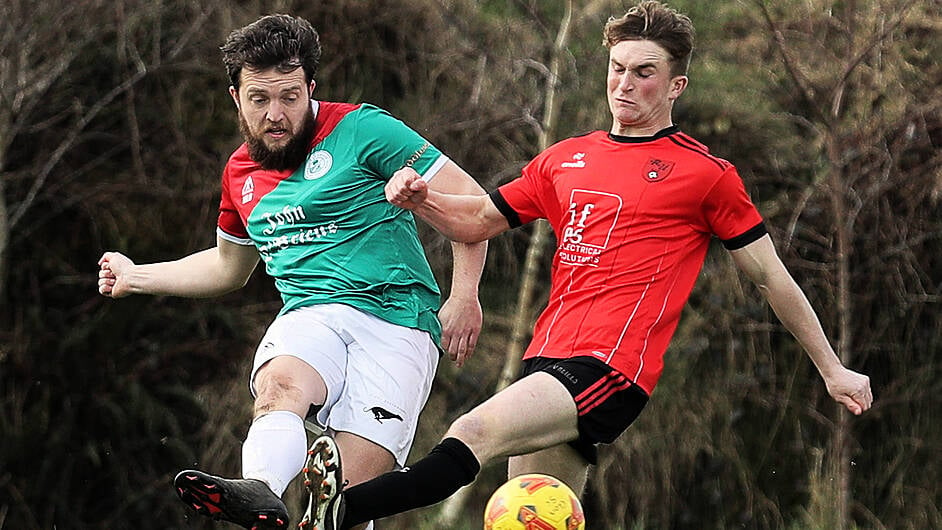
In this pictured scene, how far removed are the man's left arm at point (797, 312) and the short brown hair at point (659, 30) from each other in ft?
2.41

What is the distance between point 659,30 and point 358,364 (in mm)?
1613

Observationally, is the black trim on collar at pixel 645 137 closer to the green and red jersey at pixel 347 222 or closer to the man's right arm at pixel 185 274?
the green and red jersey at pixel 347 222

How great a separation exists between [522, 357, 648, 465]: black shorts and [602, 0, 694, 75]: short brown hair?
44.4 inches

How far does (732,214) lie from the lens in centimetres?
493

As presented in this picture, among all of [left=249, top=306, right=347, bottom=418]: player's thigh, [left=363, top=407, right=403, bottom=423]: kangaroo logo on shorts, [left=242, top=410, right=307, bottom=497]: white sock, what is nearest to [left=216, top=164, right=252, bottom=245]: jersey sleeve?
[left=249, top=306, right=347, bottom=418]: player's thigh

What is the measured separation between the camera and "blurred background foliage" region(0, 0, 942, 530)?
354 inches

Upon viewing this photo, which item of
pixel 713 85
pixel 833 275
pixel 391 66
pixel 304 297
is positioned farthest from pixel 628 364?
pixel 391 66

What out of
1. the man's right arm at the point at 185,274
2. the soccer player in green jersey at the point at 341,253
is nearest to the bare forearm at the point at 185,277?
the man's right arm at the point at 185,274

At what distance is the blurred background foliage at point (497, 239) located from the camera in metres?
8.98

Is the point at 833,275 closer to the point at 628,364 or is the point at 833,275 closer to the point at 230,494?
the point at 628,364

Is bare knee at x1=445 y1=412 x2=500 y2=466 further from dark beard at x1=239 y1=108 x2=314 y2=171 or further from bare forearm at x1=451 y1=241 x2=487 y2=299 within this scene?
dark beard at x1=239 y1=108 x2=314 y2=171

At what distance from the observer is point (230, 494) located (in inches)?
163

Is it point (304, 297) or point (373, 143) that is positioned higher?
point (373, 143)

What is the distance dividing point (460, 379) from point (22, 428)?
128 inches
